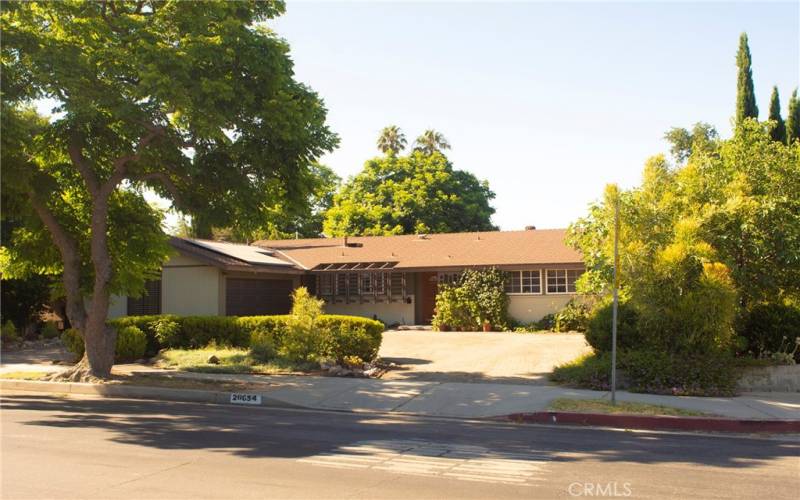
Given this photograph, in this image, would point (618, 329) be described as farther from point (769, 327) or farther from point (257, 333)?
point (257, 333)

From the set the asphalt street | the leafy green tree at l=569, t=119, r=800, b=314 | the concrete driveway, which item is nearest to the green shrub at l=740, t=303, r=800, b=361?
the leafy green tree at l=569, t=119, r=800, b=314

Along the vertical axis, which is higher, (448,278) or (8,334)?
(448,278)

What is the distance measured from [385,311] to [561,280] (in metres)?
7.82

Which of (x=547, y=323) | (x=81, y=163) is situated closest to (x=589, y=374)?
(x=81, y=163)

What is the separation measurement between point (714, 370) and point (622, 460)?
6.91 meters

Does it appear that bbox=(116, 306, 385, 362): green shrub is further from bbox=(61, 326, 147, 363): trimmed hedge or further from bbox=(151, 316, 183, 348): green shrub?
bbox=(61, 326, 147, 363): trimmed hedge

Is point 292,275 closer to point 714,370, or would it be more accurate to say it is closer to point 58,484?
point 714,370

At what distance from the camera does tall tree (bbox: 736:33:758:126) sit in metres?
27.5

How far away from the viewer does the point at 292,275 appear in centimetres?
3008

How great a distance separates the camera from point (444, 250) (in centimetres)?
3167

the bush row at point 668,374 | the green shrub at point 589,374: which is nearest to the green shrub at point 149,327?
the green shrub at point 589,374

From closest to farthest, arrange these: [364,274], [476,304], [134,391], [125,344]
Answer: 1. [134,391]
2. [125,344]
3. [476,304]
4. [364,274]

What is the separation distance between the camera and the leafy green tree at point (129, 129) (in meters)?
13.6

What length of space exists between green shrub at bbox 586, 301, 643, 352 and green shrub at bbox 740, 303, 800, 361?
2.60 metres
